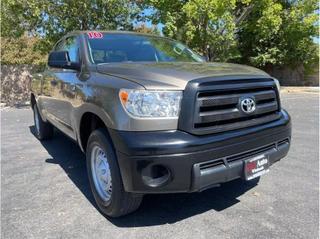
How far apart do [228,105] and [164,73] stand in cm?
61

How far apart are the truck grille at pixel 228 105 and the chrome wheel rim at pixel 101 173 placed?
1076 mm

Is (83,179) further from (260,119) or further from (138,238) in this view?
(260,119)

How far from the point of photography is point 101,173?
362cm

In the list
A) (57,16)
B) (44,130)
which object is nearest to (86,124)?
(44,130)

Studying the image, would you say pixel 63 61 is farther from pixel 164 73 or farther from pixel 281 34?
pixel 281 34

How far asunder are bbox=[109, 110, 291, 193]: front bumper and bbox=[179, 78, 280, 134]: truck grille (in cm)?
9

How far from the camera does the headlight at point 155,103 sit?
290cm

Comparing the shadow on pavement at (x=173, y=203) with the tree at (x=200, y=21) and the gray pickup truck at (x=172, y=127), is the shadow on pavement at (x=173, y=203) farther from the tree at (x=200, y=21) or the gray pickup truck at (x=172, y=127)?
the tree at (x=200, y=21)

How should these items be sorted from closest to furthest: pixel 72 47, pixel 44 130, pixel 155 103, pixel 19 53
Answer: pixel 155 103, pixel 72 47, pixel 44 130, pixel 19 53

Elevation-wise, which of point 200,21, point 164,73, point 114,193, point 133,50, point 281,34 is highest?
point 200,21

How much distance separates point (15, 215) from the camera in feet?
11.9

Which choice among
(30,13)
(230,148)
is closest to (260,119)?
(230,148)

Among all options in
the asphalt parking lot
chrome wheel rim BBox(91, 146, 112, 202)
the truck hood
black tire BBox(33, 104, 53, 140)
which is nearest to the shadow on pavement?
the asphalt parking lot

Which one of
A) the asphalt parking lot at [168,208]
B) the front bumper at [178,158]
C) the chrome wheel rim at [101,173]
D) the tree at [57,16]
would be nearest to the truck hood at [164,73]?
the front bumper at [178,158]
